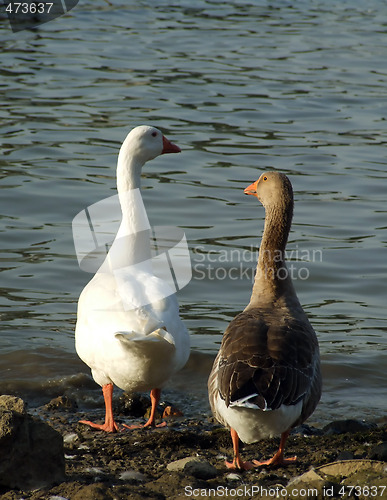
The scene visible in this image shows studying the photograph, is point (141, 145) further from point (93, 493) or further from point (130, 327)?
point (93, 493)

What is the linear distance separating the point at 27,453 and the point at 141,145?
12.0 feet

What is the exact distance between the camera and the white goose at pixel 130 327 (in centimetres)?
598

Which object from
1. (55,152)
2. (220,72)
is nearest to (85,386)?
(55,152)

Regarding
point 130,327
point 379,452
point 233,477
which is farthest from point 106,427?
point 379,452

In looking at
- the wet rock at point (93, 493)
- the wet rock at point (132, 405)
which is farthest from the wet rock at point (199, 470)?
the wet rock at point (132, 405)

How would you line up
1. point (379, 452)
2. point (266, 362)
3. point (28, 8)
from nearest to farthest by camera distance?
1. point (266, 362)
2. point (379, 452)
3. point (28, 8)

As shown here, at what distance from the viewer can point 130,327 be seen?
597 cm

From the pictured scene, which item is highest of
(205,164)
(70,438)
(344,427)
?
(205,164)

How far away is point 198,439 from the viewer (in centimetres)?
599

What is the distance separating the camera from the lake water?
8484 millimetres

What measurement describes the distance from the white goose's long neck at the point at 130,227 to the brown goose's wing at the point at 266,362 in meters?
A: 1.43

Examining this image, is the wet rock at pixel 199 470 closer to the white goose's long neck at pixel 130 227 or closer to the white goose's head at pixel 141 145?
the white goose's long neck at pixel 130 227

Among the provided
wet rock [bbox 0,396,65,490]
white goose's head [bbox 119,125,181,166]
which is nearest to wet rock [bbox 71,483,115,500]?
wet rock [bbox 0,396,65,490]

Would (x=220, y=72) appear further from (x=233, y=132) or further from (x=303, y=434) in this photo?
(x=303, y=434)
